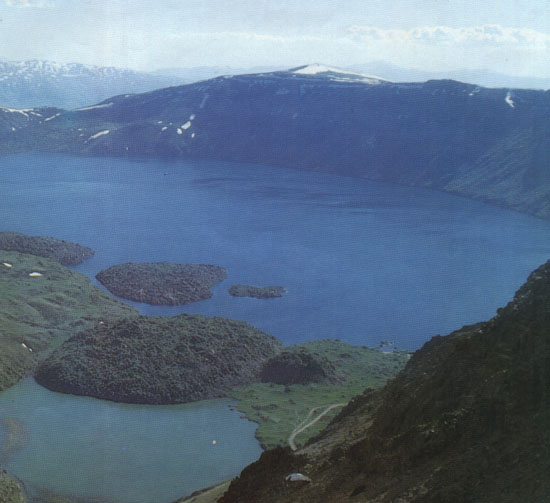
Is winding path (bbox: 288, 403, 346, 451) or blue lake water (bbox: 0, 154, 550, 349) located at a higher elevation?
blue lake water (bbox: 0, 154, 550, 349)

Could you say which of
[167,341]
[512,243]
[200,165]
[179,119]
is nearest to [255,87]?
[179,119]

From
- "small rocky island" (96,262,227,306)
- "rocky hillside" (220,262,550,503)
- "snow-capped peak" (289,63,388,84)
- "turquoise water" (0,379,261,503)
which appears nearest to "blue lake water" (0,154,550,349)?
"small rocky island" (96,262,227,306)

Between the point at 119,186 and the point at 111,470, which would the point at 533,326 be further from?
the point at 119,186

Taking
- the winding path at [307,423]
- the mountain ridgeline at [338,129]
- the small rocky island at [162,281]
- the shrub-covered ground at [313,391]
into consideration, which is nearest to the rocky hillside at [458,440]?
the winding path at [307,423]

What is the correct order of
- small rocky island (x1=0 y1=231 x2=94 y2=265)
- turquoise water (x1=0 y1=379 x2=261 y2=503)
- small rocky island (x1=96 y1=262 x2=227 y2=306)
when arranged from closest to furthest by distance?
turquoise water (x1=0 y1=379 x2=261 y2=503) < small rocky island (x1=96 y1=262 x2=227 y2=306) < small rocky island (x1=0 y1=231 x2=94 y2=265)

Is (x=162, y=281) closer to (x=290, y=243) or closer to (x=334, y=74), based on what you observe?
(x=290, y=243)

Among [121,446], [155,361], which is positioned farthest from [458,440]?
[155,361]

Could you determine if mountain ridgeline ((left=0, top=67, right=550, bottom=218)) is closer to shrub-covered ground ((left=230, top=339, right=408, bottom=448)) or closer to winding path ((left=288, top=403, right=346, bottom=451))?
shrub-covered ground ((left=230, top=339, right=408, bottom=448))
